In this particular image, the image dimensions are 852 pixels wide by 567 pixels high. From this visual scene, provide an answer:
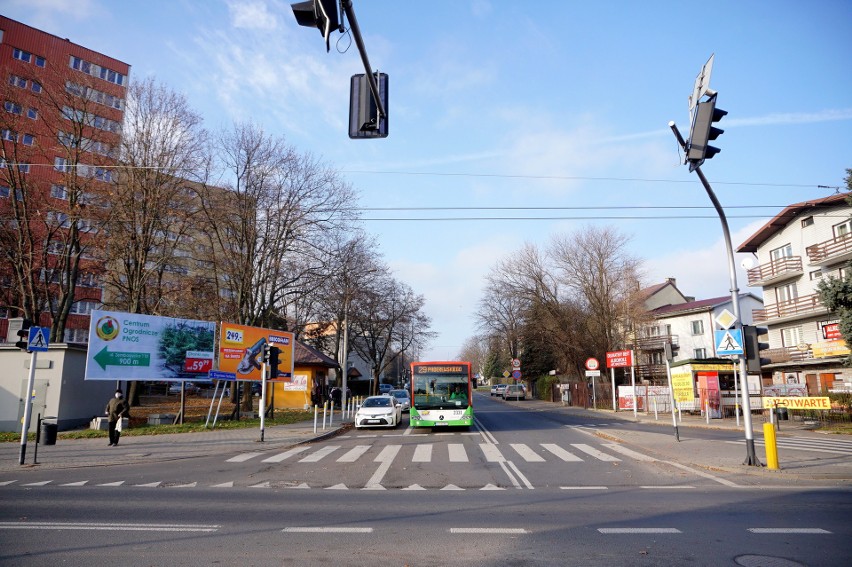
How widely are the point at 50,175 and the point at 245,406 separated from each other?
747 inches

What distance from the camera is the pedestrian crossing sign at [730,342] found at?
41.2ft

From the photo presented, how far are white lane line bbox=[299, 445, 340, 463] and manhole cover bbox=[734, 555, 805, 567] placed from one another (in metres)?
10.9

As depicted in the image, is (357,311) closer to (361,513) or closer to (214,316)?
(214,316)

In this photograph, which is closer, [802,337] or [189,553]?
[189,553]

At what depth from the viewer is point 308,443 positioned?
63.5 ft

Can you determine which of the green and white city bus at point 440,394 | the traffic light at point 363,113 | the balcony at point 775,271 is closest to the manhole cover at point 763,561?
the traffic light at point 363,113

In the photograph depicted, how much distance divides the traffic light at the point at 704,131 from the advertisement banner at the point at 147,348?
67.6ft

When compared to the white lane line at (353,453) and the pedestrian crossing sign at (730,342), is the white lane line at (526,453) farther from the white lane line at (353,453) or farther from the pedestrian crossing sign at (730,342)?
the pedestrian crossing sign at (730,342)

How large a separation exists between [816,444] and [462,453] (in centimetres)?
1122

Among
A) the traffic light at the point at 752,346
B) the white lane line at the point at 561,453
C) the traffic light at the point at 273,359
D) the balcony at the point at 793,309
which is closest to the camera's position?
the traffic light at the point at 752,346

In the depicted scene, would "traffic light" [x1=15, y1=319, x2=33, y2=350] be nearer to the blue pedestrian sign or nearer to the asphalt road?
the blue pedestrian sign

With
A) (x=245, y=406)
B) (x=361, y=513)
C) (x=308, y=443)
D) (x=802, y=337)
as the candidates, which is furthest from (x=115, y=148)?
(x=802, y=337)

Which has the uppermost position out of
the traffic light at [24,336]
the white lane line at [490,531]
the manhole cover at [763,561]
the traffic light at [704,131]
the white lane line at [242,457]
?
the traffic light at [704,131]

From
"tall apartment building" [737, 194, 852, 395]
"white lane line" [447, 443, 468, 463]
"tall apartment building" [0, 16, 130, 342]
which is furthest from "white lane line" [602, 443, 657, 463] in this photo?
"tall apartment building" [0, 16, 130, 342]
